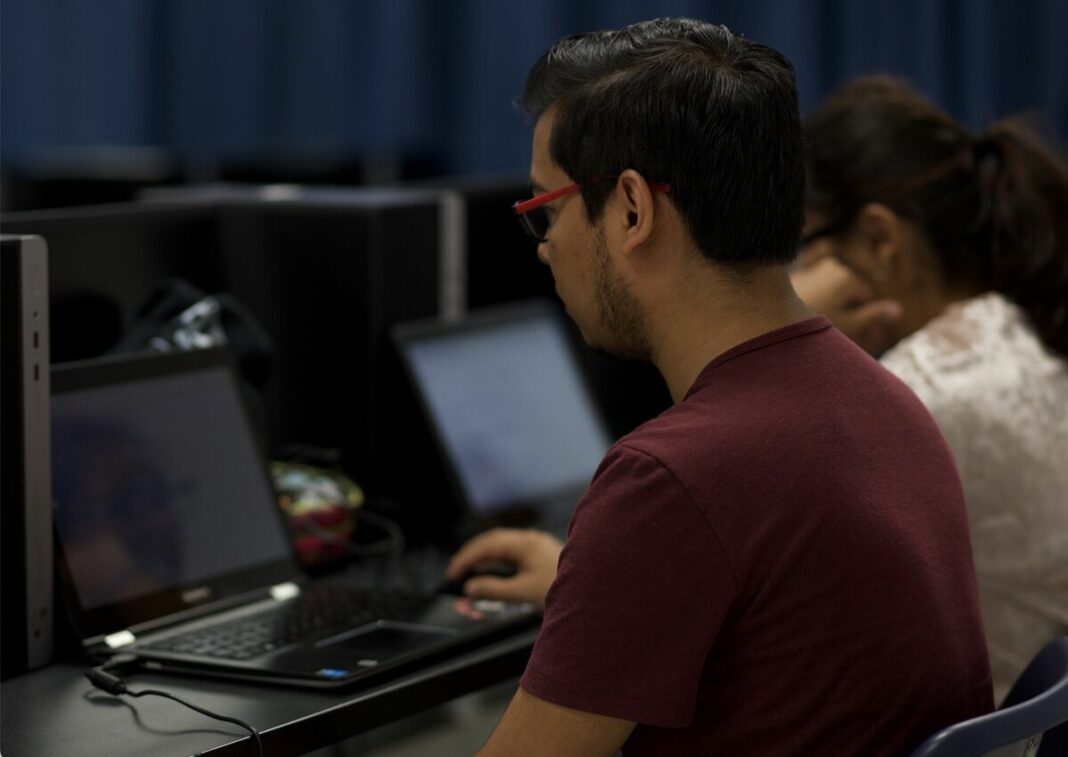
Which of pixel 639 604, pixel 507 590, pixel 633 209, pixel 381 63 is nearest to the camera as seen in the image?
pixel 639 604

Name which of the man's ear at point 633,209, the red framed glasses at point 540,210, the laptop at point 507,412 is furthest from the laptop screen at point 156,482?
the man's ear at point 633,209

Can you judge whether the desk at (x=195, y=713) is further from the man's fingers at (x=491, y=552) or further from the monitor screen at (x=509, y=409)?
the monitor screen at (x=509, y=409)

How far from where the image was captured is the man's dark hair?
112 centimetres

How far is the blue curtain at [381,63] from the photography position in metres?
3.78

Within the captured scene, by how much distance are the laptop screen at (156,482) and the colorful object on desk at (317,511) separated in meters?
0.14

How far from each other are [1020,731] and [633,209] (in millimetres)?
457

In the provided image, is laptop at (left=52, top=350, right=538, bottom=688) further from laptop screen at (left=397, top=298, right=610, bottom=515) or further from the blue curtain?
the blue curtain

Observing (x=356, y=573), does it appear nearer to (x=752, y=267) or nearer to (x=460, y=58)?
(x=752, y=267)

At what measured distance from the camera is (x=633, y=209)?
1.14m

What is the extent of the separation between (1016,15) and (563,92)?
304 centimetres

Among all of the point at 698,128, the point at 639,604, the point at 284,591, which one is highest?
the point at 698,128

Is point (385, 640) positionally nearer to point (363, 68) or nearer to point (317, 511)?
point (317, 511)

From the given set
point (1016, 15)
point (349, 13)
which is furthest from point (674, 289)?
point (349, 13)

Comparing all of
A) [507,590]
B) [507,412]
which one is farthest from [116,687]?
[507,412]
